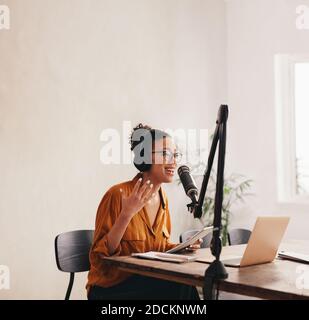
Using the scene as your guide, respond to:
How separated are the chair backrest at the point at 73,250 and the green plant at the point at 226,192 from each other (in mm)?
2192

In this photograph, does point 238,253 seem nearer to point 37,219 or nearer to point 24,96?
point 37,219

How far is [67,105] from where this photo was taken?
12.1 feet

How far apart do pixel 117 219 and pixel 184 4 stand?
3221 mm

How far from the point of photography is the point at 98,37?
3941 millimetres

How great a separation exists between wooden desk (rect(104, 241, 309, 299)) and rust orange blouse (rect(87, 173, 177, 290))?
3.1 inches

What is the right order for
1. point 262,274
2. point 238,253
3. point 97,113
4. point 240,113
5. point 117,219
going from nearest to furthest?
point 262,274 < point 117,219 < point 238,253 < point 97,113 < point 240,113

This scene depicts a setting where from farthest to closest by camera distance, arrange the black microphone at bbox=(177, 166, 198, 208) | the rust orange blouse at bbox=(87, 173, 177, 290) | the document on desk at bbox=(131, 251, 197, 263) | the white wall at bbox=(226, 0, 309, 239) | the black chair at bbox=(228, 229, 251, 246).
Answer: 1. the white wall at bbox=(226, 0, 309, 239)
2. the black chair at bbox=(228, 229, 251, 246)
3. the rust orange blouse at bbox=(87, 173, 177, 290)
4. the document on desk at bbox=(131, 251, 197, 263)
5. the black microphone at bbox=(177, 166, 198, 208)

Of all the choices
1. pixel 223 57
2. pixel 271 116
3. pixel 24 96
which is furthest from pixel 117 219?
pixel 223 57

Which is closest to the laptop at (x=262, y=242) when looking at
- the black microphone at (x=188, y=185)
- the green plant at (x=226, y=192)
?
the black microphone at (x=188, y=185)

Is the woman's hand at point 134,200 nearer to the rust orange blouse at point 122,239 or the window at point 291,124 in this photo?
the rust orange blouse at point 122,239

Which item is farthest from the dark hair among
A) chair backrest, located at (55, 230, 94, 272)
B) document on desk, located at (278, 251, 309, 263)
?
document on desk, located at (278, 251, 309, 263)

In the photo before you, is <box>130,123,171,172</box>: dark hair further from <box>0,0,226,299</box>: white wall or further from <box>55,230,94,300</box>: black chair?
<box>0,0,226,299</box>: white wall

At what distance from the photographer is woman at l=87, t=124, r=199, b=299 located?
2177mm

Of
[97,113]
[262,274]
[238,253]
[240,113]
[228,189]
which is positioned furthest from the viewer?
[240,113]
